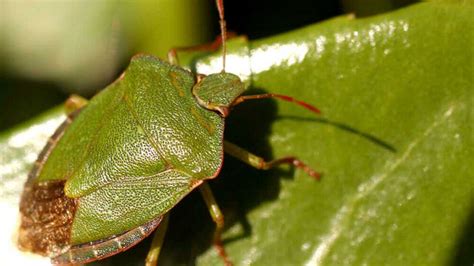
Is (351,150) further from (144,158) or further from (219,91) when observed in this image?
(144,158)

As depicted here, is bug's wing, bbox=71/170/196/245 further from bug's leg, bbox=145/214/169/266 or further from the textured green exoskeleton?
bug's leg, bbox=145/214/169/266

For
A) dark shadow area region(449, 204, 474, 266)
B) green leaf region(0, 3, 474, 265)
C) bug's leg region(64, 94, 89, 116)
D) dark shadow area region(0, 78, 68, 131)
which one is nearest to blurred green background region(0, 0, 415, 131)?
dark shadow area region(0, 78, 68, 131)

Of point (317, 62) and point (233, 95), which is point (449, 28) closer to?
point (317, 62)

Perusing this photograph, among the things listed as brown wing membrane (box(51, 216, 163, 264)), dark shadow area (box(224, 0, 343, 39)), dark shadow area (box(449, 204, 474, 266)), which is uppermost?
dark shadow area (box(224, 0, 343, 39))

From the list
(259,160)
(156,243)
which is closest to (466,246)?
(259,160)

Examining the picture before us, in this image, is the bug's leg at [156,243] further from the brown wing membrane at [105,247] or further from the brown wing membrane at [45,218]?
the brown wing membrane at [45,218]

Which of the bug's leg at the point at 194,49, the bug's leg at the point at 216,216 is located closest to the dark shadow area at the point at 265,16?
the bug's leg at the point at 194,49
